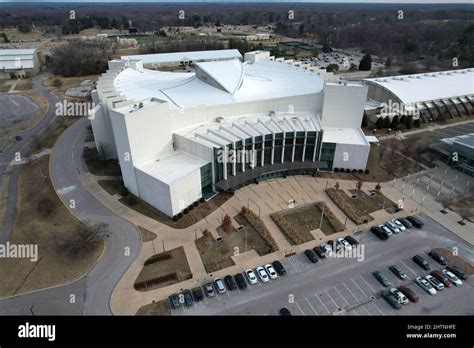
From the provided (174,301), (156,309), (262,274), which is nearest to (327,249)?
(262,274)

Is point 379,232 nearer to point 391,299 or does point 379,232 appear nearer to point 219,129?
point 391,299

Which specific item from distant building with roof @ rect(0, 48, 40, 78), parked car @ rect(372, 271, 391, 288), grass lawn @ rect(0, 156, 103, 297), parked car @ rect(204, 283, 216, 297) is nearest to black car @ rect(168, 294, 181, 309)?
parked car @ rect(204, 283, 216, 297)

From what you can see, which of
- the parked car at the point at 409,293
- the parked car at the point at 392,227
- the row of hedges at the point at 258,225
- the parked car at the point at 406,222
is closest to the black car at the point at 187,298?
the row of hedges at the point at 258,225

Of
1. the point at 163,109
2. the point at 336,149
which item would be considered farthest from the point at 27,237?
the point at 336,149

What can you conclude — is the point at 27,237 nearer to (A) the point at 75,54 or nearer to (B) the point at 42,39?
(A) the point at 75,54

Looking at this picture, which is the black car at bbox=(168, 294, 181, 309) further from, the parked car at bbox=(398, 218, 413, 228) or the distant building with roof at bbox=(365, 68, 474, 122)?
the distant building with roof at bbox=(365, 68, 474, 122)

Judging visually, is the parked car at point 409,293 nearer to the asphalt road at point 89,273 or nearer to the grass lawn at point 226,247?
the grass lawn at point 226,247
